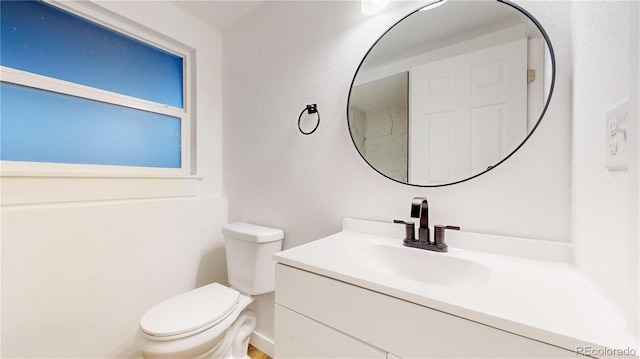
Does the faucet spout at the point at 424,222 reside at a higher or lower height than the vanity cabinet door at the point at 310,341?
higher

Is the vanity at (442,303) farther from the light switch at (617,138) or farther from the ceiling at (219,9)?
the ceiling at (219,9)

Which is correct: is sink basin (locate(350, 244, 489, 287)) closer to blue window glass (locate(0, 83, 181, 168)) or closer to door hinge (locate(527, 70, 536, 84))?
door hinge (locate(527, 70, 536, 84))

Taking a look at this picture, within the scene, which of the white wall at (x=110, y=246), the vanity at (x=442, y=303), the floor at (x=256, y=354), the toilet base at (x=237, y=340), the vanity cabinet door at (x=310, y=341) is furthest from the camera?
the floor at (x=256, y=354)

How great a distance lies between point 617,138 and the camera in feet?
1.65

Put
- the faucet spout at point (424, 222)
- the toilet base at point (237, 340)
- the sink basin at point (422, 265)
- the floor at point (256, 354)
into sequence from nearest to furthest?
the sink basin at point (422, 265)
the faucet spout at point (424, 222)
the toilet base at point (237, 340)
the floor at point (256, 354)

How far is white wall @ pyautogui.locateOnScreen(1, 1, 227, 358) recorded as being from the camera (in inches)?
40.9

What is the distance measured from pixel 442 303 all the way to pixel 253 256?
1053 mm

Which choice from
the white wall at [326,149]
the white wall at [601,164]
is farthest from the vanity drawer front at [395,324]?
the white wall at [326,149]

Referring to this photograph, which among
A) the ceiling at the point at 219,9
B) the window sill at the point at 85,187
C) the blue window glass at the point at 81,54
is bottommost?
the window sill at the point at 85,187

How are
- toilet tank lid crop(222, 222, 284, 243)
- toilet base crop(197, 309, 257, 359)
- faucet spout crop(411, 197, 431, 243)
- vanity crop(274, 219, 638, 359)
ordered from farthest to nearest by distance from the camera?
toilet tank lid crop(222, 222, 284, 243) < toilet base crop(197, 309, 257, 359) < faucet spout crop(411, 197, 431, 243) < vanity crop(274, 219, 638, 359)

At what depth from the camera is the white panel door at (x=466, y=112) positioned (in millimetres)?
855

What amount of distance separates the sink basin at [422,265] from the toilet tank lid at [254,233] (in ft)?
1.95

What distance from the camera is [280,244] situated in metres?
1.42

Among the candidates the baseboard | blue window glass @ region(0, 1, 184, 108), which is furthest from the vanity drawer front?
blue window glass @ region(0, 1, 184, 108)
